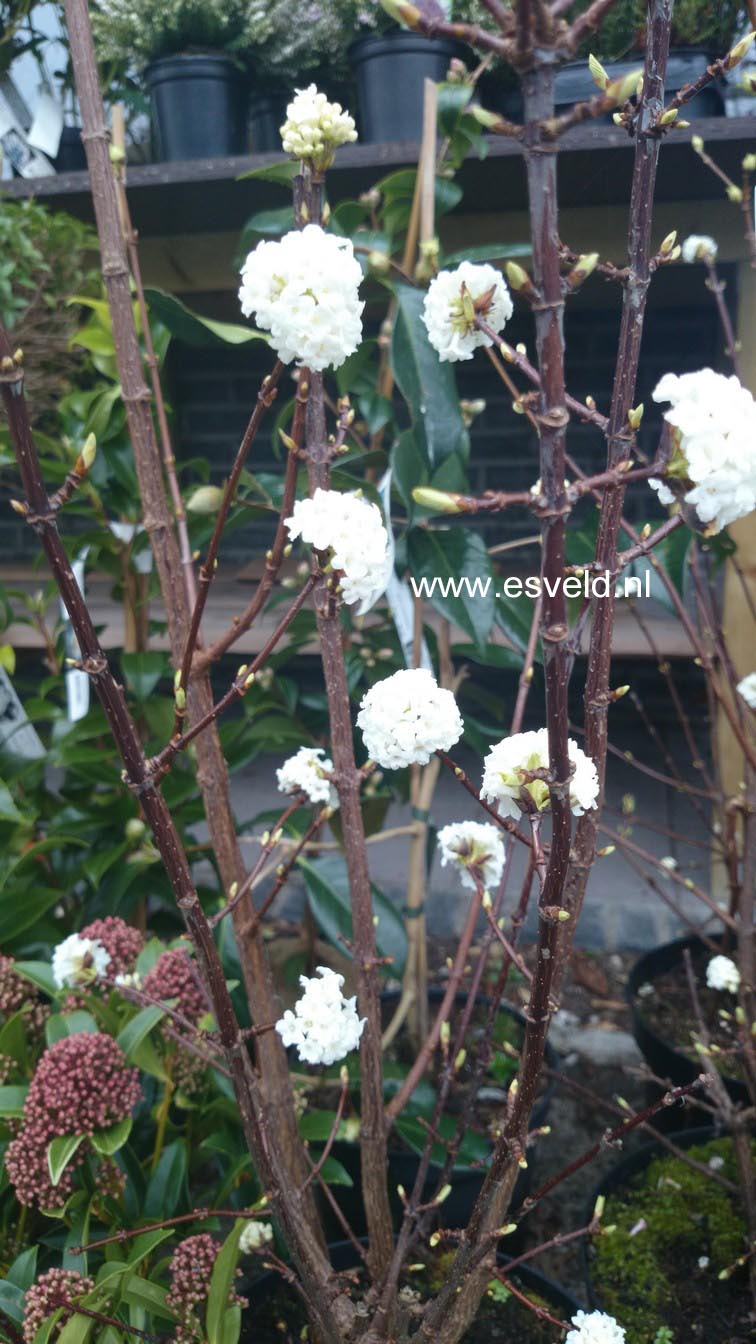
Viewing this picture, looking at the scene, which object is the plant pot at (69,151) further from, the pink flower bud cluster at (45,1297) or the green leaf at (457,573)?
the pink flower bud cluster at (45,1297)

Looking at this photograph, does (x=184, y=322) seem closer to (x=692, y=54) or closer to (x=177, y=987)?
(x=177, y=987)

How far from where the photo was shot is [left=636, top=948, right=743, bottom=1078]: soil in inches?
55.8

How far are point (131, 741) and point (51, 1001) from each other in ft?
2.39

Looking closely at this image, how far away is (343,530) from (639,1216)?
892 millimetres

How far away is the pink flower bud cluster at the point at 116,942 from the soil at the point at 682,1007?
31.0 inches

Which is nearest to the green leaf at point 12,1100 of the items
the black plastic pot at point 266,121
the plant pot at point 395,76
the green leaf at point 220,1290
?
the green leaf at point 220,1290

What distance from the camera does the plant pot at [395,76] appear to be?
1538 mm

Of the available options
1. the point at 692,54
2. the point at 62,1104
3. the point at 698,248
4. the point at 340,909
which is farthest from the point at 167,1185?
the point at 692,54

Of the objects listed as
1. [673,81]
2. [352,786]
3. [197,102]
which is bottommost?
[352,786]

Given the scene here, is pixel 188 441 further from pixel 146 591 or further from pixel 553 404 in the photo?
pixel 553 404

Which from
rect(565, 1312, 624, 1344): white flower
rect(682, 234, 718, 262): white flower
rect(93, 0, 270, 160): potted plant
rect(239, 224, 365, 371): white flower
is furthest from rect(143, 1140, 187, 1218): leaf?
rect(93, 0, 270, 160): potted plant

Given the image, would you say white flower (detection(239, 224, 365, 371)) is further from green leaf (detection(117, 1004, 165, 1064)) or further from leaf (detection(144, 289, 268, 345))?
green leaf (detection(117, 1004, 165, 1064))

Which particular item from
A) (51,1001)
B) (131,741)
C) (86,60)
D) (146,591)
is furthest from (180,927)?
(86,60)

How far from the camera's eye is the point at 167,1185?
0.96 metres
